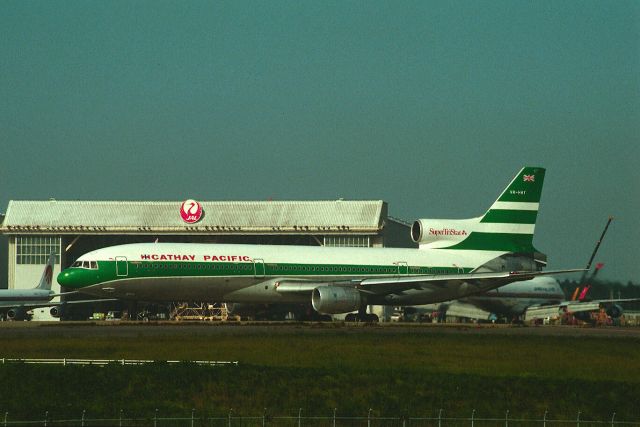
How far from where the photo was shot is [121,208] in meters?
97.6

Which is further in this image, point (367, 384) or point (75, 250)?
point (75, 250)

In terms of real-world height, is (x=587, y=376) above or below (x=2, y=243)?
below

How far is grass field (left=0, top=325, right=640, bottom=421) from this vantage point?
28484mm

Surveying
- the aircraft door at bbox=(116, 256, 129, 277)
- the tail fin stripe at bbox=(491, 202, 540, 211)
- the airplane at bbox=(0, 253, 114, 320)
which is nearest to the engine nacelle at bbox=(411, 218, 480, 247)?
the tail fin stripe at bbox=(491, 202, 540, 211)

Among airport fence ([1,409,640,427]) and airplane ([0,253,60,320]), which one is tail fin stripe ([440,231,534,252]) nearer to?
airplane ([0,253,60,320])

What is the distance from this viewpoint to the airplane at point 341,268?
2347 inches

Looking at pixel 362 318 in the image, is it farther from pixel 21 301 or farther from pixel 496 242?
pixel 21 301

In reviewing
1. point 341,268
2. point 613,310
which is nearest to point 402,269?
point 341,268

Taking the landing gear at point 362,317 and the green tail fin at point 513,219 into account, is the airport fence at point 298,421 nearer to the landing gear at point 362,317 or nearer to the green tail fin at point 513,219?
the landing gear at point 362,317

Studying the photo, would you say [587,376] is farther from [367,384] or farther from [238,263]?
[238,263]

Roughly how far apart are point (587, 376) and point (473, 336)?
15329 millimetres

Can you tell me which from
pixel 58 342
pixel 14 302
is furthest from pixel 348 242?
pixel 58 342

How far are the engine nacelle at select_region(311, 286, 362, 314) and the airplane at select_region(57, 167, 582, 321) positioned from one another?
59 millimetres

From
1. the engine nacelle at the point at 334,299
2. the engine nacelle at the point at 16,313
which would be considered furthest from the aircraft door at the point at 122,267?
the engine nacelle at the point at 16,313
